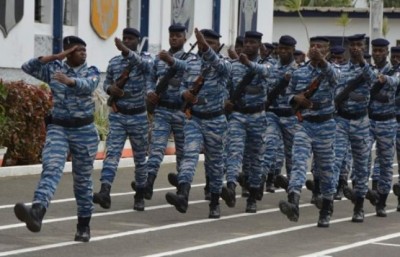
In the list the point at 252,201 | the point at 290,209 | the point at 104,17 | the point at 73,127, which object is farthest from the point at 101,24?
the point at 73,127

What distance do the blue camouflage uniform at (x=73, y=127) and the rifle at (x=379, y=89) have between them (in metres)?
4.24

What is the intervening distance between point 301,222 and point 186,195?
141 centimetres

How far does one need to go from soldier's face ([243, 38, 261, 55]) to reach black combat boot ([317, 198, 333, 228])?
1872 millimetres

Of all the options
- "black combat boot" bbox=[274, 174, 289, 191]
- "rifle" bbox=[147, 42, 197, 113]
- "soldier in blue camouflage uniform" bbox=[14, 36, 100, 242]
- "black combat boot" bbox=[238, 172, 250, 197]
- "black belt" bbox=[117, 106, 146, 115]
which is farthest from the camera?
"black combat boot" bbox=[274, 174, 289, 191]

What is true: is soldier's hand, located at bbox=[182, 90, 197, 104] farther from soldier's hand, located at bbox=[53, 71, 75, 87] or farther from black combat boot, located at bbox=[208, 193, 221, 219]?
soldier's hand, located at bbox=[53, 71, 75, 87]

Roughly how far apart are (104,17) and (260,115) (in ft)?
29.7

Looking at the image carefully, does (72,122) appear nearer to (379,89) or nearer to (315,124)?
(315,124)

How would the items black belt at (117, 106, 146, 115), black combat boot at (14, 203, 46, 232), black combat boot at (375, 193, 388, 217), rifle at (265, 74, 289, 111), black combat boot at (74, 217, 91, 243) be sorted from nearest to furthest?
black combat boot at (14, 203, 46, 232)
black combat boot at (74, 217, 91, 243)
black belt at (117, 106, 146, 115)
black combat boot at (375, 193, 388, 217)
rifle at (265, 74, 289, 111)

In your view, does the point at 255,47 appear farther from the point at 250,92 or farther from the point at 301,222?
the point at 301,222

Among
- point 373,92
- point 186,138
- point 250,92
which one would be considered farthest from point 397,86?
point 186,138

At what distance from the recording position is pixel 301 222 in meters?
13.9

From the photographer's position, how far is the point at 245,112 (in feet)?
47.7

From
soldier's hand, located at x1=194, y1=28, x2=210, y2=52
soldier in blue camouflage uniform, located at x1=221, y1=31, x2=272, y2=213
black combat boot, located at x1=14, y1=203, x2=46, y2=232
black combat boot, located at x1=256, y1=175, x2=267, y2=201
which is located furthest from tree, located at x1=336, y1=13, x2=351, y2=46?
black combat boot, located at x1=14, y1=203, x2=46, y2=232

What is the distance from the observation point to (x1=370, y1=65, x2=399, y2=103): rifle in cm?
1457
